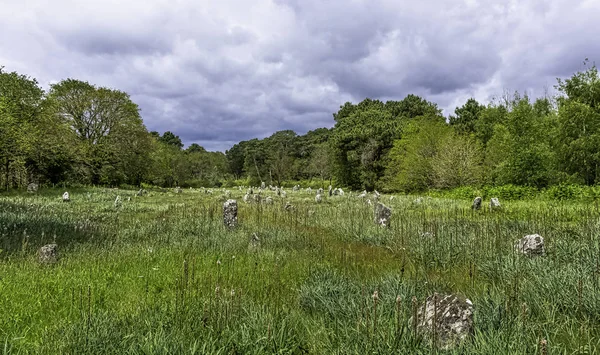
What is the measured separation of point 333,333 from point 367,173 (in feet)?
118

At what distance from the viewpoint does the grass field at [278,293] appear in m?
2.55

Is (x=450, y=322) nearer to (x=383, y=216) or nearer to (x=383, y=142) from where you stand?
(x=383, y=216)

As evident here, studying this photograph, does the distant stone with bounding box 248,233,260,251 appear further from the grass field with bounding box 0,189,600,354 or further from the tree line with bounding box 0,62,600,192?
the tree line with bounding box 0,62,600,192

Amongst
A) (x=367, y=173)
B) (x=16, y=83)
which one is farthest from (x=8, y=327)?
(x=367, y=173)

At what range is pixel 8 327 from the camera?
3.04 metres

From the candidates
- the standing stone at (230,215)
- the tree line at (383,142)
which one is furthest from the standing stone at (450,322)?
the tree line at (383,142)

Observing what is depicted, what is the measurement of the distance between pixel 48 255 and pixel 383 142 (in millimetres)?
34814

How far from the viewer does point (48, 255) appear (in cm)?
536

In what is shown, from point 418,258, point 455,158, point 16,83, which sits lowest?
point 418,258

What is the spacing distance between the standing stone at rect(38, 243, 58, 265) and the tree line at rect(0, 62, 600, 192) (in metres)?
11.8

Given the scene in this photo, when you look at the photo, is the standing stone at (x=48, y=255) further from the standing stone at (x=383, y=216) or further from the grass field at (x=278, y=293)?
the standing stone at (x=383, y=216)

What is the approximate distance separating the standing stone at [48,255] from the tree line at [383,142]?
38.8 ft

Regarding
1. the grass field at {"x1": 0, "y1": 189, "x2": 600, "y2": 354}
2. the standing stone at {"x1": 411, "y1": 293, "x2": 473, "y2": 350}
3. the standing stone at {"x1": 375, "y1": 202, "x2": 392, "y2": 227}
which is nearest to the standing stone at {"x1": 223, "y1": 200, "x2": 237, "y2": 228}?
the grass field at {"x1": 0, "y1": 189, "x2": 600, "y2": 354}

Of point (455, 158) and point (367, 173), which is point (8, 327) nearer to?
point (455, 158)
